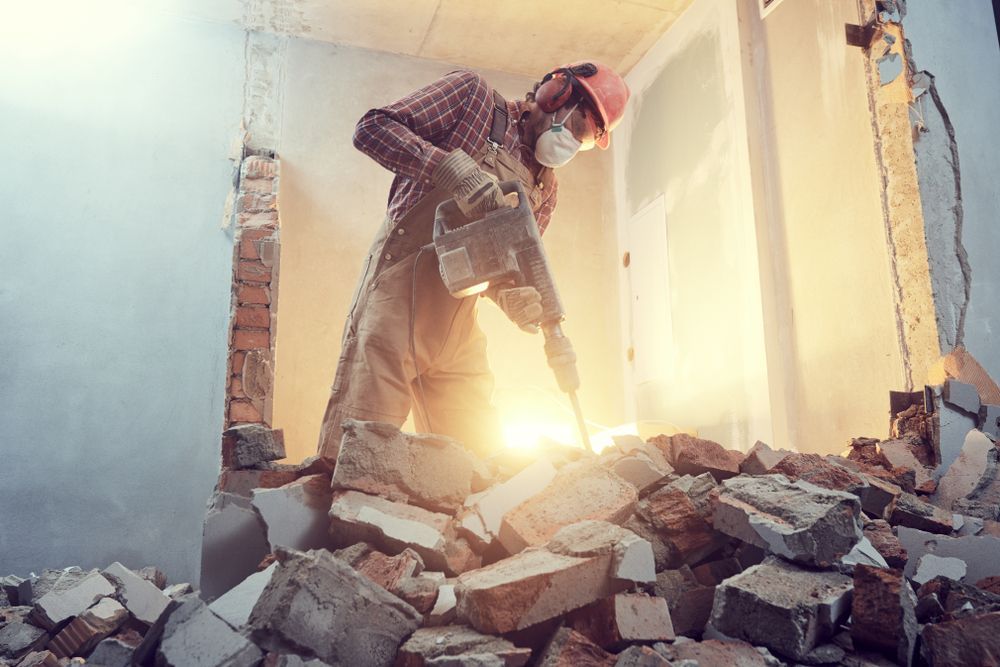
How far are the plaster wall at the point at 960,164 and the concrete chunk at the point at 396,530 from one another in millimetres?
2010

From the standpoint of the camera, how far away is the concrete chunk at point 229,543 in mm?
1520

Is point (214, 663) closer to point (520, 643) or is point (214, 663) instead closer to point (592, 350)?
point (520, 643)

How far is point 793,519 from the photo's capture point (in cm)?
134

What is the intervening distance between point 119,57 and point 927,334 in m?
4.15

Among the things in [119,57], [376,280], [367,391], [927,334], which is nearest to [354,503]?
[367,391]

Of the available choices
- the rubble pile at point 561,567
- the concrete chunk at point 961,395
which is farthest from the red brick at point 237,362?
the concrete chunk at point 961,395

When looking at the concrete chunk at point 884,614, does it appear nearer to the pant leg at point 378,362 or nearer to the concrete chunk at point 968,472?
the concrete chunk at point 968,472

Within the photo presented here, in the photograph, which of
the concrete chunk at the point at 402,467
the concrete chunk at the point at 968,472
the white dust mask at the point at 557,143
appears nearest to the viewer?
the concrete chunk at the point at 402,467

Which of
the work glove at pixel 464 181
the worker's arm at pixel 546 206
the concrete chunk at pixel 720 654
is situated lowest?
the concrete chunk at pixel 720 654

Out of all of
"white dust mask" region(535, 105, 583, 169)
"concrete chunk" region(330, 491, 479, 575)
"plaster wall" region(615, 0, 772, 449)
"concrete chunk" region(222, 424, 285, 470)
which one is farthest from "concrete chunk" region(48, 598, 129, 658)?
"plaster wall" region(615, 0, 772, 449)

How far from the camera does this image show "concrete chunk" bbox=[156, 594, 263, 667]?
1122 millimetres

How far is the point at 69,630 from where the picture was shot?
169 centimetres

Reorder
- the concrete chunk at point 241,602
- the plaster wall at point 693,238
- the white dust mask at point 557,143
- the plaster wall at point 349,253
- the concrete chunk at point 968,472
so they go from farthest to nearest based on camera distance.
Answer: the plaster wall at point 349,253 → the plaster wall at point 693,238 → the white dust mask at point 557,143 → the concrete chunk at point 968,472 → the concrete chunk at point 241,602

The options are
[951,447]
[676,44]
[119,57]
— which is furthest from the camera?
[676,44]
